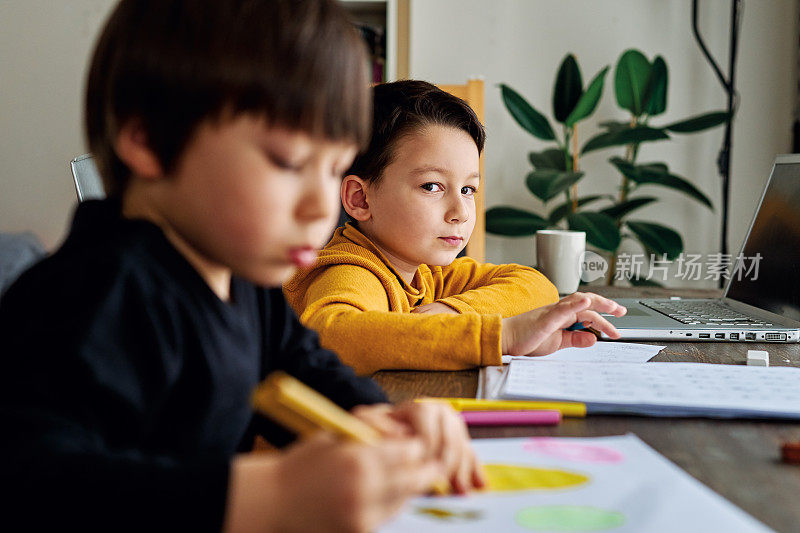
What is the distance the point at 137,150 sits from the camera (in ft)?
1.47

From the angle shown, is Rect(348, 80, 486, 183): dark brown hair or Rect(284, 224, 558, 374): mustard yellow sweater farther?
Rect(348, 80, 486, 183): dark brown hair

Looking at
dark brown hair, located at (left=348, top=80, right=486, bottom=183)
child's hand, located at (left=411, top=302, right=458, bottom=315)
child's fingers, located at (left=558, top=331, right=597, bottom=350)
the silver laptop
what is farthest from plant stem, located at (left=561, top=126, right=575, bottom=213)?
child's fingers, located at (left=558, top=331, right=597, bottom=350)

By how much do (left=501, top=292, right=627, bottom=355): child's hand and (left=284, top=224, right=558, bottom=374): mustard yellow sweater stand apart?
3 centimetres

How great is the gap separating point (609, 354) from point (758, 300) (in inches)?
17.9

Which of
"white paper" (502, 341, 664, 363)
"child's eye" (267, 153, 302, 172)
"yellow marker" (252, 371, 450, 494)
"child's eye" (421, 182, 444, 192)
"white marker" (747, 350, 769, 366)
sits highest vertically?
"child's eye" (267, 153, 302, 172)

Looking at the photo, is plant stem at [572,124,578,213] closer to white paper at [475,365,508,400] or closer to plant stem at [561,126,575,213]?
plant stem at [561,126,575,213]

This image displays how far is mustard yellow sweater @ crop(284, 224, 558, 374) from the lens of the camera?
770 millimetres

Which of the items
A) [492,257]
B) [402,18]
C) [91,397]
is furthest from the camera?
[492,257]

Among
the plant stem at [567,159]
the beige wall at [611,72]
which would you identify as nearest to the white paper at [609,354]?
the plant stem at [567,159]

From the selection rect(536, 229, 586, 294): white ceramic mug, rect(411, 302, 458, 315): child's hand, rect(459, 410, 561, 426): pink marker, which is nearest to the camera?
rect(459, 410, 561, 426): pink marker

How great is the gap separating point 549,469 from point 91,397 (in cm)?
28

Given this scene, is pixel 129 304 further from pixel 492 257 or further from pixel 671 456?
pixel 492 257

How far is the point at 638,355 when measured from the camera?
84cm

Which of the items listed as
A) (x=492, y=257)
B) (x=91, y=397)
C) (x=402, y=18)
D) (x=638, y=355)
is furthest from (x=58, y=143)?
(x=91, y=397)
